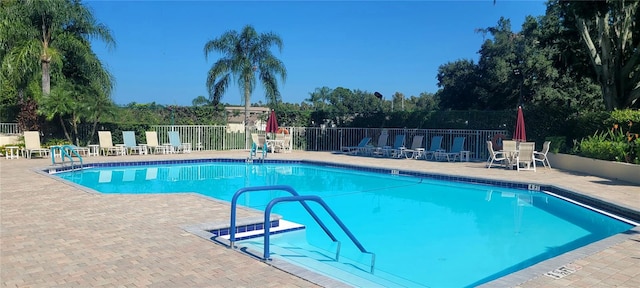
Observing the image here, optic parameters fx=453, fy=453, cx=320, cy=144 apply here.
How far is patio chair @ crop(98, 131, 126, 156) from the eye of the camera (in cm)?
1775

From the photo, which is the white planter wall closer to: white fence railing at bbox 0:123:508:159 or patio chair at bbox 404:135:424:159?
white fence railing at bbox 0:123:508:159

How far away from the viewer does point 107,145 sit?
701 inches

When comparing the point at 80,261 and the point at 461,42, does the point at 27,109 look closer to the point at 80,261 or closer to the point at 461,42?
the point at 80,261

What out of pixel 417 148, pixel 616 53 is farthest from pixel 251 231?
pixel 616 53

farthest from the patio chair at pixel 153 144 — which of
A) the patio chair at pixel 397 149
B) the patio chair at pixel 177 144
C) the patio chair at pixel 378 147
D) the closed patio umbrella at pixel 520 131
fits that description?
the closed patio umbrella at pixel 520 131

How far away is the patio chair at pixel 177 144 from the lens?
62.6 feet

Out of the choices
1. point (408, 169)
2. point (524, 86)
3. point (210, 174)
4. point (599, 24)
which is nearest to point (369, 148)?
point (408, 169)

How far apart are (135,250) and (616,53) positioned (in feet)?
52.0

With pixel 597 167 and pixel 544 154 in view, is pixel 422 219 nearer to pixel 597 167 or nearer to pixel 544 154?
pixel 597 167

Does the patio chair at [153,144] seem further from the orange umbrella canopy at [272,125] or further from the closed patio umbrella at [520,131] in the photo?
the closed patio umbrella at [520,131]

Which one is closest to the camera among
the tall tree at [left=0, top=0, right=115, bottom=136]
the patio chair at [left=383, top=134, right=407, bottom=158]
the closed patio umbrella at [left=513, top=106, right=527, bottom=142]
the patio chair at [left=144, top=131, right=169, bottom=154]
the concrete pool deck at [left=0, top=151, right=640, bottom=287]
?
the concrete pool deck at [left=0, top=151, right=640, bottom=287]

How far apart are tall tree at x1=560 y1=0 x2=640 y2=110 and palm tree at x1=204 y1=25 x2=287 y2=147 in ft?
42.4

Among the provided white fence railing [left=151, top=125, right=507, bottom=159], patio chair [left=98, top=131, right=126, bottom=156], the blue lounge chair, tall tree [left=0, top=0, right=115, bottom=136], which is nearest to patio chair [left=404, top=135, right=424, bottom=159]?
the blue lounge chair

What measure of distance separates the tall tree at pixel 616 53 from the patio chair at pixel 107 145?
653 inches
